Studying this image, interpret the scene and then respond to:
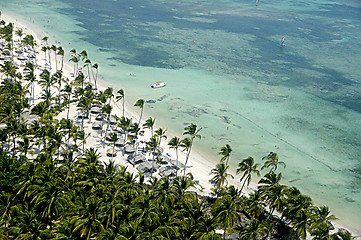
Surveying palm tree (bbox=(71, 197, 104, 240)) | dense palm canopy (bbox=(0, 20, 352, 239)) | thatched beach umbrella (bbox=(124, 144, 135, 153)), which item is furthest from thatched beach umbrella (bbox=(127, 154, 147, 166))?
palm tree (bbox=(71, 197, 104, 240))

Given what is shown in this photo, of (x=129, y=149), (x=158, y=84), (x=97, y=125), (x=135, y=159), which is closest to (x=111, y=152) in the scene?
(x=129, y=149)

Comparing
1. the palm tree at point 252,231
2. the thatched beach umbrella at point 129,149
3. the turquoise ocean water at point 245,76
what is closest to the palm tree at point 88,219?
the palm tree at point 252,231

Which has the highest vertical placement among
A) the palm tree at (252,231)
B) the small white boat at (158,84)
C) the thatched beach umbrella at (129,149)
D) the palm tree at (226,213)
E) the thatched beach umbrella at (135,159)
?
the small white boat at (158,84)

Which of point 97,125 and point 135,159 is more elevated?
point 97,125

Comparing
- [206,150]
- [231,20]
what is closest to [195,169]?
[206,150]

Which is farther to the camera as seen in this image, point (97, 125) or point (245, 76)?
point (245, 76)

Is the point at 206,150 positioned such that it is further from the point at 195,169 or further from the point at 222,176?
the point at 222,176

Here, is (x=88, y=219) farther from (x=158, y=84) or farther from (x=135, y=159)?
(x=158, y=84)

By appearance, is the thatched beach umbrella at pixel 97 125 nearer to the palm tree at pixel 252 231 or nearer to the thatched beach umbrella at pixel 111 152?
the thatched beach umbrella at pixel 111 152
